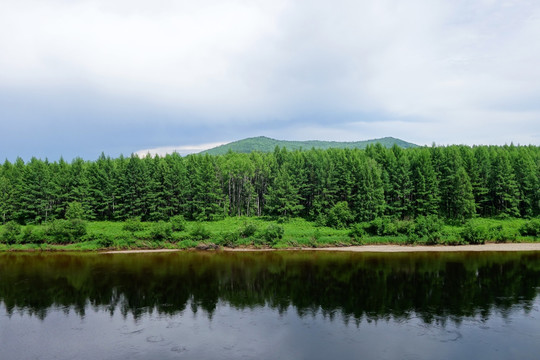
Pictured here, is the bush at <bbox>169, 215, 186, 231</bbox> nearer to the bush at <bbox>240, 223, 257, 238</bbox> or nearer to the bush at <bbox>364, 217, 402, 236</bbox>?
the bush at <bbox>240, 223, 257, 238</bbox>

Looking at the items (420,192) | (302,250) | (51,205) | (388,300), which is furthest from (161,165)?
(388,300)

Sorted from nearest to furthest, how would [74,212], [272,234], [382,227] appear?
[272,234], [382,227], [74,212]

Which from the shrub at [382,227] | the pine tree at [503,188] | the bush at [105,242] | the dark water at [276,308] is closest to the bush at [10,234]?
the dark water at [276,308]

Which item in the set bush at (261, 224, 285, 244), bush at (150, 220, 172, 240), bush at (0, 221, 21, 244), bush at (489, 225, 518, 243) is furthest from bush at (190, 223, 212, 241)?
bush at (489, 225, 518, 243)

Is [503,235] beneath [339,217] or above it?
beneath

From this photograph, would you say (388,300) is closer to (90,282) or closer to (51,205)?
(90,282)

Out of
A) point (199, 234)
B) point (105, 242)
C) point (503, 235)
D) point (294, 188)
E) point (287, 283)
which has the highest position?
point (294, 188)

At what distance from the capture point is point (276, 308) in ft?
110

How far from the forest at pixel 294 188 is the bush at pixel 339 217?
0.63ft

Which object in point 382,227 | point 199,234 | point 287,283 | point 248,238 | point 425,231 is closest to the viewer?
point 287,283

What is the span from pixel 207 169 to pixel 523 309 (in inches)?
2524

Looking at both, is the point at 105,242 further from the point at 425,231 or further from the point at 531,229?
the point at 531,229

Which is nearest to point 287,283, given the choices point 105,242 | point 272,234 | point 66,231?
point 272,234

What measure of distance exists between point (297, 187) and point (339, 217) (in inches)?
589
